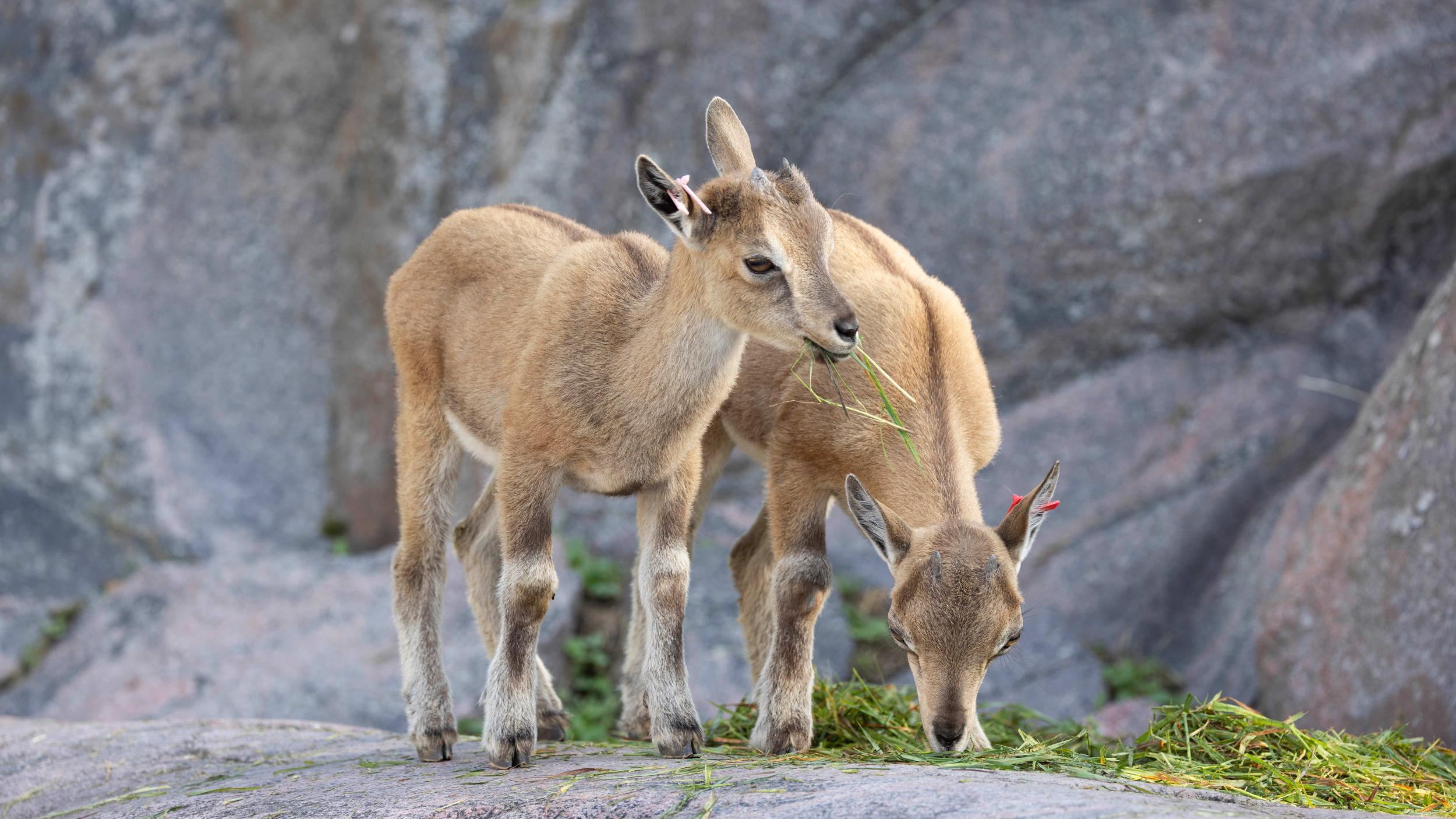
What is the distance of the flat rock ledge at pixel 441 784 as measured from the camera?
438 cm

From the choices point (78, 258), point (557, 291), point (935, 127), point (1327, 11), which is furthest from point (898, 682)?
point (78, 258)

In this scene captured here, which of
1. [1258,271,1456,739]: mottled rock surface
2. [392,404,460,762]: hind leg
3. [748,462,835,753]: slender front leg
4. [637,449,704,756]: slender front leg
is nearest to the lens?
[637,449,704,756]: slender front leg

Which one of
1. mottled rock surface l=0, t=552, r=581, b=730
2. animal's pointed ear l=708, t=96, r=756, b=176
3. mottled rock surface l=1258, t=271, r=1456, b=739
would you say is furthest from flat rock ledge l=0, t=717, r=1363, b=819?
mottled rock surface l=1258, t=271, r=1456, b=739

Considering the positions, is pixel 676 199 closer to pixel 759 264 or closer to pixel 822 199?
pixel 759 264

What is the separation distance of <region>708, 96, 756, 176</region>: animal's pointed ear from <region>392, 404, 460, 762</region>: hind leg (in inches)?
74.7

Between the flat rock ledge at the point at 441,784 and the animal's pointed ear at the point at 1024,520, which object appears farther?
the animal's pointed ear at the point at 1024,520

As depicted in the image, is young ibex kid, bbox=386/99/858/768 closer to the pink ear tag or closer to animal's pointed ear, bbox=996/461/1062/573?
the pink ear tag

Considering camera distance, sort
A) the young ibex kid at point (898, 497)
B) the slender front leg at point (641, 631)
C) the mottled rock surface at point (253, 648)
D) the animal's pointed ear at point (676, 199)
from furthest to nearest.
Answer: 1. the mottled rock surface at point (253, 648)
2. the slender front leg at point (641, 631)
3. the animal's pointed ear at point (676, 199)
4. the young ibex kid at point (898, 497)

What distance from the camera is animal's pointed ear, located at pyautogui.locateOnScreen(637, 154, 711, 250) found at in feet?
18.2

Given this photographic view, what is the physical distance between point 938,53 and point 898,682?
16.4 ft

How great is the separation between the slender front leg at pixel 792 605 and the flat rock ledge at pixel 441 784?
1.71 feet

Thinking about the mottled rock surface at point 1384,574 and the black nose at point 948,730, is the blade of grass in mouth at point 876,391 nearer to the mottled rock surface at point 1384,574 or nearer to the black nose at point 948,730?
the black nose at point 948,730

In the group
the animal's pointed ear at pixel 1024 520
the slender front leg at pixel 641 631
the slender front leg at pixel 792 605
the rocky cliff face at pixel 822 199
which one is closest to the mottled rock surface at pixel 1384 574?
the rocky cliff face at pixel 822 199

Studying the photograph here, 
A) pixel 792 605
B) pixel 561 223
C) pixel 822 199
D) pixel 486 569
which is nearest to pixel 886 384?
pixel 792 605
